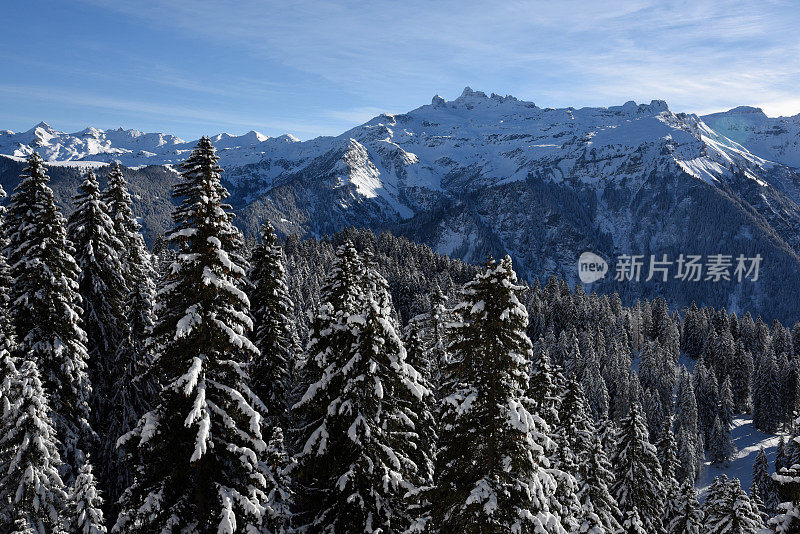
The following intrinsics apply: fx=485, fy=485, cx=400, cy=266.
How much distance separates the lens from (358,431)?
1455 centimetres

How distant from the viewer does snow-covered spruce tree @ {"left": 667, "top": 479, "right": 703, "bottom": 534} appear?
32844mm

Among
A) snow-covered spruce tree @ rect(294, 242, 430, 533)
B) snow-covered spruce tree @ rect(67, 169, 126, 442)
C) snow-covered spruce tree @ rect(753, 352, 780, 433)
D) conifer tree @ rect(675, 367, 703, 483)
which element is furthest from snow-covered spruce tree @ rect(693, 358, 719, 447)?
snow-covered spruce tree @ rect(67, 169, 126, 442)

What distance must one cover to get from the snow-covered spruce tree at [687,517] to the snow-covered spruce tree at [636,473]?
3191 millimetres

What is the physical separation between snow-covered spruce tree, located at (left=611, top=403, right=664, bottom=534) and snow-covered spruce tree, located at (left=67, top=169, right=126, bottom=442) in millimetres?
30433

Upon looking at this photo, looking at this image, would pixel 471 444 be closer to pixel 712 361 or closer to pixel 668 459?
pixel 668 459

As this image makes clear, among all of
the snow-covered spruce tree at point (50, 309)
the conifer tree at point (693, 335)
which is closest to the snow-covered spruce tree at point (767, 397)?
the conifer tree at point (693, 335)

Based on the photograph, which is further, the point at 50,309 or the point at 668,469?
the point at 668,469

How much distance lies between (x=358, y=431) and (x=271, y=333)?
35.3 feet

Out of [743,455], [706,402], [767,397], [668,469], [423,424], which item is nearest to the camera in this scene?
[423,424]

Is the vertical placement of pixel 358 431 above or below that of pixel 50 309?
below

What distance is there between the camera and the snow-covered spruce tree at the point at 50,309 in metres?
22.5

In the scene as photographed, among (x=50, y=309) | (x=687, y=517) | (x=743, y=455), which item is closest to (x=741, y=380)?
(x=743, y=455)

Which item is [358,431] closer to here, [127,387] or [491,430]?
[491,430]

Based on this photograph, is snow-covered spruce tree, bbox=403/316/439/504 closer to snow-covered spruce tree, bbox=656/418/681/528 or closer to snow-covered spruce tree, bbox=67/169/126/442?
snow-covered spruce tree, bbox=67/169/126/442
